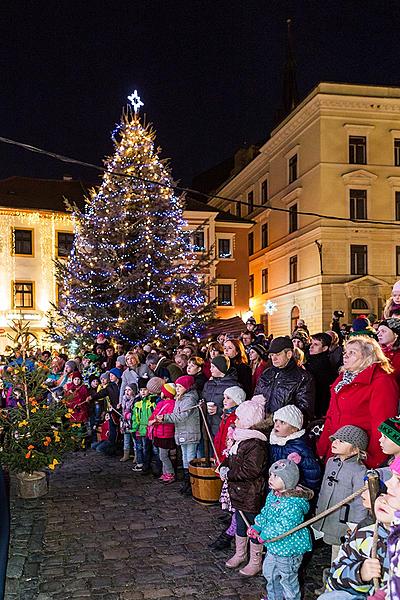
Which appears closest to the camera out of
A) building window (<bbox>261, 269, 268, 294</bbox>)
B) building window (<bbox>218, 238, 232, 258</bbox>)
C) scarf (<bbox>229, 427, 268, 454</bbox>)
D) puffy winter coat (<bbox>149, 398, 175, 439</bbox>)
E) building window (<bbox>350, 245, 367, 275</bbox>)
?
scarf (<bbox>229, 427, 268, 454</bbox>)

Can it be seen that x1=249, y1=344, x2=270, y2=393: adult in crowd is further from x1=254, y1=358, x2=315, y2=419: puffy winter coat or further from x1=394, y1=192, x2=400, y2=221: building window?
x1=394, y1=192, x2=400, y2=221: building window

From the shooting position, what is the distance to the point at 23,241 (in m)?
35.8

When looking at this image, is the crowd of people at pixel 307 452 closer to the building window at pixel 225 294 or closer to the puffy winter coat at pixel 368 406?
the puffy winter coat at pixel 368 406

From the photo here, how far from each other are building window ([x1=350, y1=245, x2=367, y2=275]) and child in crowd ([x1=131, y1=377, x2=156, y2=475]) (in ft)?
87.7

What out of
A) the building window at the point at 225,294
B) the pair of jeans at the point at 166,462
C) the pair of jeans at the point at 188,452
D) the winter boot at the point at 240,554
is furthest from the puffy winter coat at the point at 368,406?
the building window at the point at 225,294

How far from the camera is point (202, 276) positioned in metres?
19.8

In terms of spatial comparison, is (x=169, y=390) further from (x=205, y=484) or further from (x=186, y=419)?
(x=205, y=484)

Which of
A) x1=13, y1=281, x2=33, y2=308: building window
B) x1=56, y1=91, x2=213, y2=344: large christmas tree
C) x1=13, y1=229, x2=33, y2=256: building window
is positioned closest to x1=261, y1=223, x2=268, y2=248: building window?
x1=13, y1=229, x2=33, y2=256: building window

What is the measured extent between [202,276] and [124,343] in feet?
13.8

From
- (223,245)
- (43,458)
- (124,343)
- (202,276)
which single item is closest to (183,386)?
(43,458)

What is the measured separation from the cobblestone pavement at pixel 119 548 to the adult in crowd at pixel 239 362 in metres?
1.90

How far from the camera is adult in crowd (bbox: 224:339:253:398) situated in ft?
28.4

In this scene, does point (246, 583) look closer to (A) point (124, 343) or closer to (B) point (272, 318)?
(A) point (124, 343)

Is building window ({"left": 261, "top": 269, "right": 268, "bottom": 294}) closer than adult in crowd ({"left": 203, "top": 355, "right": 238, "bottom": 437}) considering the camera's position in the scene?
No
